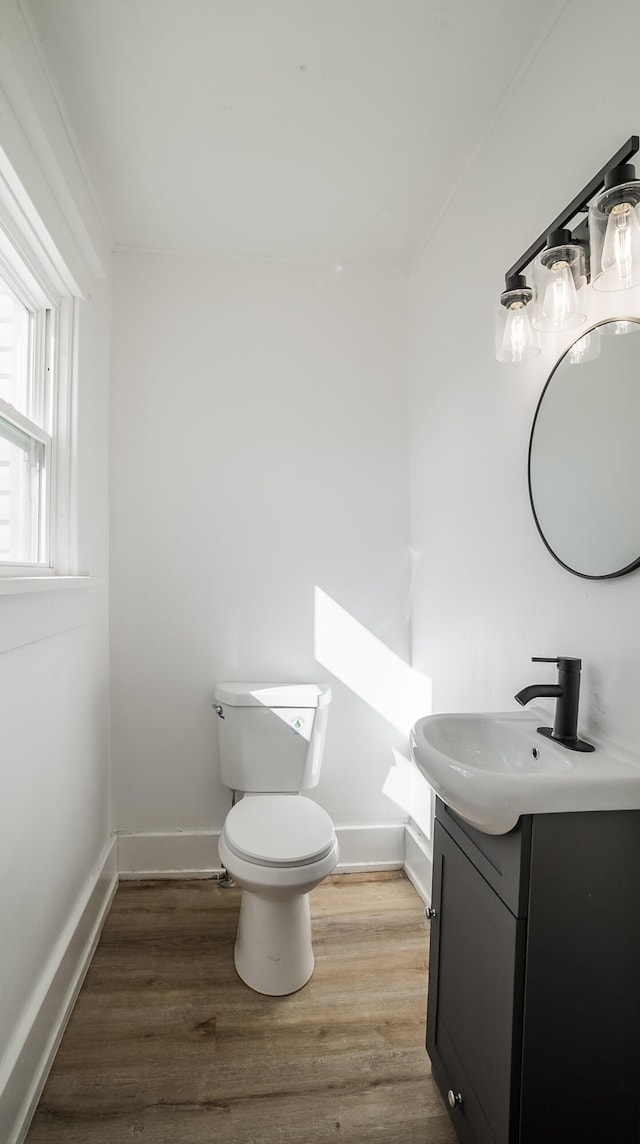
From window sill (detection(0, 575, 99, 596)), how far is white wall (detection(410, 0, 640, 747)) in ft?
3.79

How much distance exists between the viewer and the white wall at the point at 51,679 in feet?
3.93

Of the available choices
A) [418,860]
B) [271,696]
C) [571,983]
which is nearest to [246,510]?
[271,696]

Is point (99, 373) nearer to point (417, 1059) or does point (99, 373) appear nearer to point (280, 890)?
point (280, 890)

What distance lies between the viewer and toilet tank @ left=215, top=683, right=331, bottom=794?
81.0 inches

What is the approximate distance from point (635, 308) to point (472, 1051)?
4.70 feet

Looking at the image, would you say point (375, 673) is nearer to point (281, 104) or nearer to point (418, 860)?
point (418, 860)

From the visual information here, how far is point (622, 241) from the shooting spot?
994mm

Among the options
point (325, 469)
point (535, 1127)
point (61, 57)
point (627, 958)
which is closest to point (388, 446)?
point (325, 469)

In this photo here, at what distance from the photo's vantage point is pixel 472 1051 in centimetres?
112

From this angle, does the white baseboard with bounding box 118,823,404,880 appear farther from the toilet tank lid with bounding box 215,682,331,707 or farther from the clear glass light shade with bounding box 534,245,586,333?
the clear glass light shade with bounding box 534,245,586,333

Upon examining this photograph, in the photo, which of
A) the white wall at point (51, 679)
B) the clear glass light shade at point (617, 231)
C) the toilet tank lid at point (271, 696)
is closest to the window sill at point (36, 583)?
the white wall at point (51, 679)

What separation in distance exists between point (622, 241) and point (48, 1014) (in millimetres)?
2016

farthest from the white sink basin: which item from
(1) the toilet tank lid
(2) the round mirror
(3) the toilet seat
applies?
(1) the toilet tank lid

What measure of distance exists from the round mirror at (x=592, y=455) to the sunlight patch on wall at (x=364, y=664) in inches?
42.1
